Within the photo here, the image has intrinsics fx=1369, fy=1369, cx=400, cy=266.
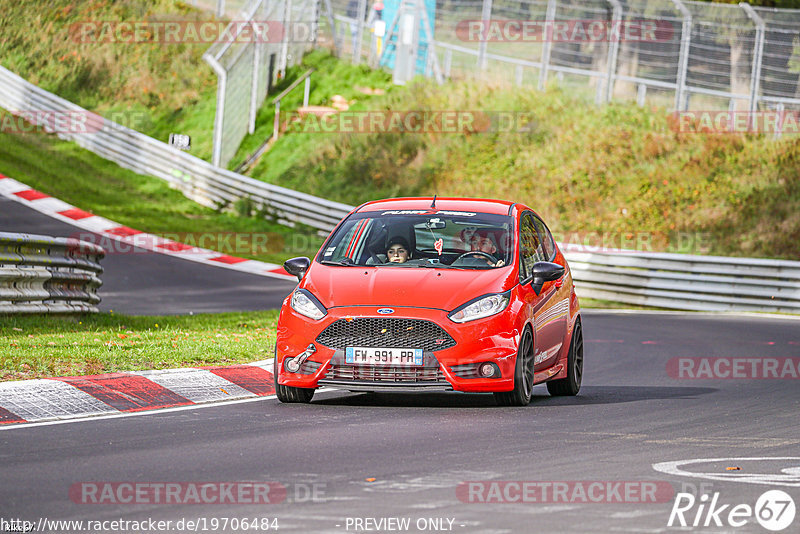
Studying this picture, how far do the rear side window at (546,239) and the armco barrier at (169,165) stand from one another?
66.6 ft

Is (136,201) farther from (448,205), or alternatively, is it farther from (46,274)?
(448,205)

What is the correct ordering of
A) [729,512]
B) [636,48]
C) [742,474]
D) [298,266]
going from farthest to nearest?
[636,48] < [298,266] < [742,474] < [729,512]

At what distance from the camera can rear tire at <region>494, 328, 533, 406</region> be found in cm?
1018

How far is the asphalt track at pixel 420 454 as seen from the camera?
6.10m

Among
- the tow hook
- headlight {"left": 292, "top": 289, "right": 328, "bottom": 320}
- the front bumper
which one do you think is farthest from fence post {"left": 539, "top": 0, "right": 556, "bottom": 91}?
the tow hook

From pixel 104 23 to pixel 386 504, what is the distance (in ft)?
144

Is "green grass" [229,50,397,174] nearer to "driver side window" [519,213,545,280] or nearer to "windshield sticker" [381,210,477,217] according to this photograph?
"driver side window" [519,213,545,280]

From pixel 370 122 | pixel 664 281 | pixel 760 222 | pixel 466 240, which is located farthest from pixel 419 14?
pixel 466 240

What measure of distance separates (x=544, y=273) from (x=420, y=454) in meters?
3.22

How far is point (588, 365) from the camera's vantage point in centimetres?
1453

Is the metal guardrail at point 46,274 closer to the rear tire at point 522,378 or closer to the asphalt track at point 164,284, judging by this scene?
the asphalt track at point 164,284

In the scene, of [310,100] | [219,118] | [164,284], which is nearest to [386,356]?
[164,284]

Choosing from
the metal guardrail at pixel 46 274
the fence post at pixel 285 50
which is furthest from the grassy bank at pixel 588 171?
the metal guardrail at pixel 46 274

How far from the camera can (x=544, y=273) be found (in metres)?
10.8
